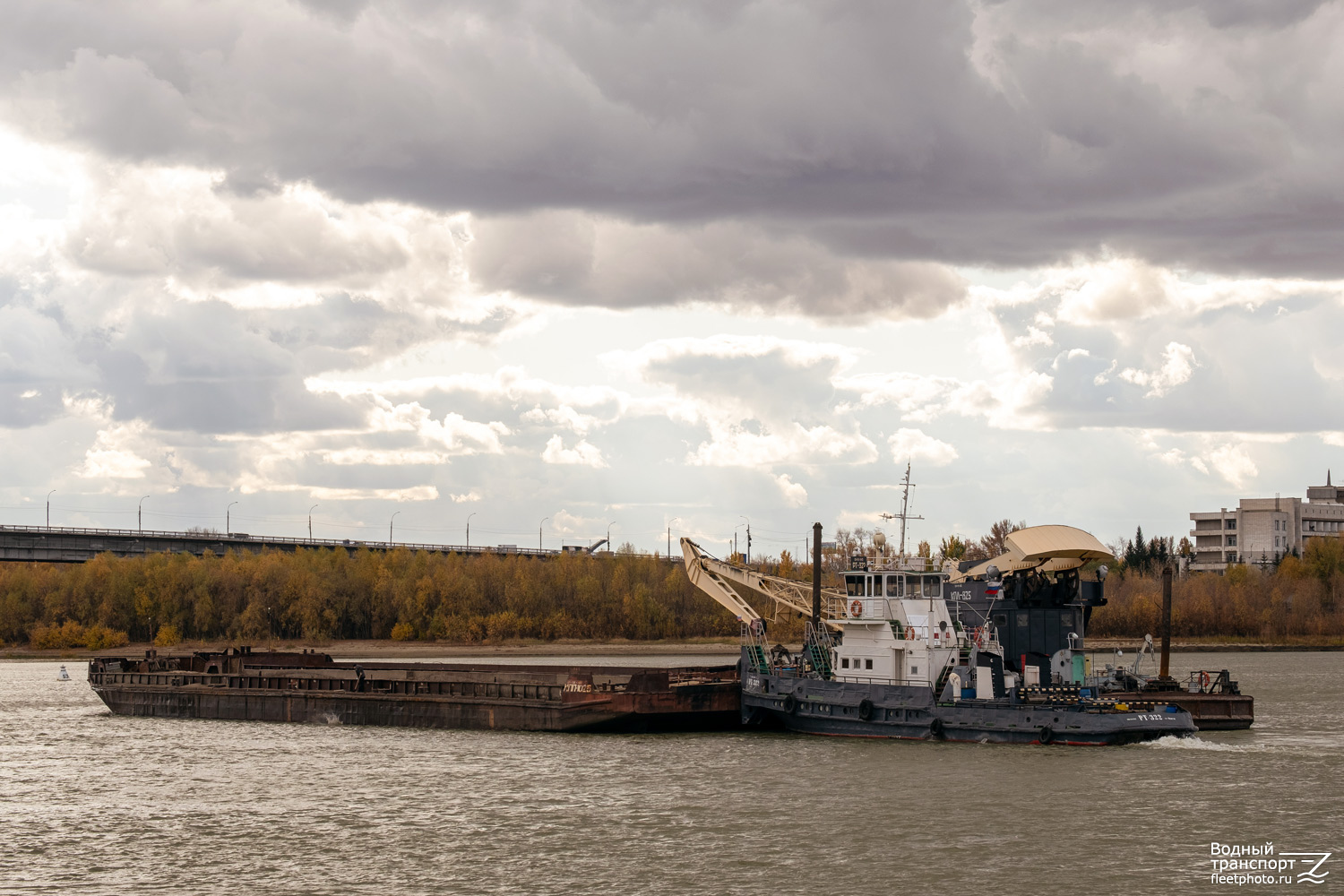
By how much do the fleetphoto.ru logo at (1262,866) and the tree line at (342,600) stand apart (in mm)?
120800

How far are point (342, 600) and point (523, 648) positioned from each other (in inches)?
861

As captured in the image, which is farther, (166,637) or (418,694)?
(166,637)

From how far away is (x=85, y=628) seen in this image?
139250 mm

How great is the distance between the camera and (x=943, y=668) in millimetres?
46000

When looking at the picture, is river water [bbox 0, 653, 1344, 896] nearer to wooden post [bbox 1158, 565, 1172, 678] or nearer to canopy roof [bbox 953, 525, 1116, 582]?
canopy roof [bbox 953, 525, 1116, 582]

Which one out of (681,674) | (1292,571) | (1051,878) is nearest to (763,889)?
(1051,878)

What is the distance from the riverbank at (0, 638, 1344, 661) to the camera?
132 metres

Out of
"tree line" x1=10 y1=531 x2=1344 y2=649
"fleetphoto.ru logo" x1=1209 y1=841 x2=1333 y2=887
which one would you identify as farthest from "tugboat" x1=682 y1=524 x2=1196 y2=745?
"tree line" x1=10 y1=531 x2=1344 y2=649

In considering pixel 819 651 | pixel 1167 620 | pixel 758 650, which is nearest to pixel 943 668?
pixel 819 651

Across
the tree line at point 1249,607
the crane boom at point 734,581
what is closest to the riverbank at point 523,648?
the tree line at point 1249,607

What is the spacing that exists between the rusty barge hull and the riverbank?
6452cm

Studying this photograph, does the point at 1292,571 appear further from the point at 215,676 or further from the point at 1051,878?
the point at 1051,878

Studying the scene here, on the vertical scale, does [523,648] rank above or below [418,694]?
below

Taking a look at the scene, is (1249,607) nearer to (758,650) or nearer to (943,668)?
(758,650)
